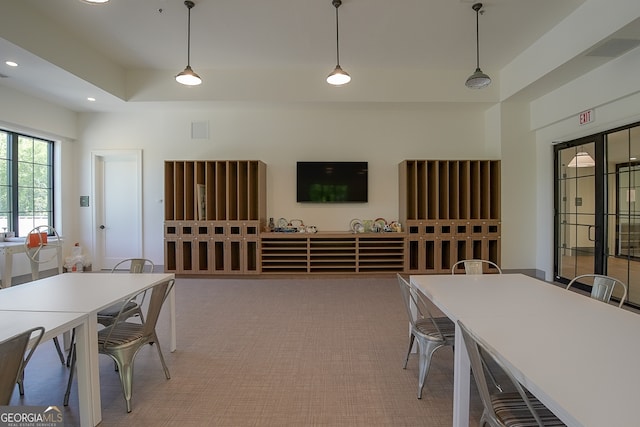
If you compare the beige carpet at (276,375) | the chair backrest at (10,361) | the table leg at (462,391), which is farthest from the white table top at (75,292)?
the table leg at (462,391)

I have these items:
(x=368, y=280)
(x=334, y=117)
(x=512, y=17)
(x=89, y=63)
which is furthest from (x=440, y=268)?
(x=89, y=63)

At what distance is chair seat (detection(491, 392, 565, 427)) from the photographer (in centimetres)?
133

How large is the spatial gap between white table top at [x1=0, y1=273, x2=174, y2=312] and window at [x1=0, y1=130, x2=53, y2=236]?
375cm

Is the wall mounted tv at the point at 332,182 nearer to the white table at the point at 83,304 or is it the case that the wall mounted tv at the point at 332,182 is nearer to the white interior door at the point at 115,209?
the white interior door at the point at 115,209

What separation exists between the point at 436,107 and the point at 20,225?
7.61 m

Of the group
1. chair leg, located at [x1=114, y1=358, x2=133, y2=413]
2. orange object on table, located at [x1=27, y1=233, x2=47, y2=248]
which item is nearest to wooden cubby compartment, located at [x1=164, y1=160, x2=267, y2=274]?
orange object on table, located at [x1=27, y1=233, x2=47, y2=248]

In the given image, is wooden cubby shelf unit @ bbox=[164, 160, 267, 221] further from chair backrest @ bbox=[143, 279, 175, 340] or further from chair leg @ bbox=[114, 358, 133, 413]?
chair leg @ bbox=[114, 358, 133, 413]

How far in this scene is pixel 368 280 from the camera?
5.40 meters

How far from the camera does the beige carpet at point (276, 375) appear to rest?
78.7 inches

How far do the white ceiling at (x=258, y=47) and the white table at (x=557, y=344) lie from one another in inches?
133

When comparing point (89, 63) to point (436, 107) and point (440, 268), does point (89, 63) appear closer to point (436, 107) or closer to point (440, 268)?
point (436, 107)

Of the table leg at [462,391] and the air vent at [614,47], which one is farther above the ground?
the air vent at [614,47]

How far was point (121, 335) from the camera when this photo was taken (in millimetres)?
2189

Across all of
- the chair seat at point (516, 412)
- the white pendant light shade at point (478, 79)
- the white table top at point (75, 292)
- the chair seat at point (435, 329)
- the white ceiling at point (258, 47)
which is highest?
the white ceiling at point (258, 47)
